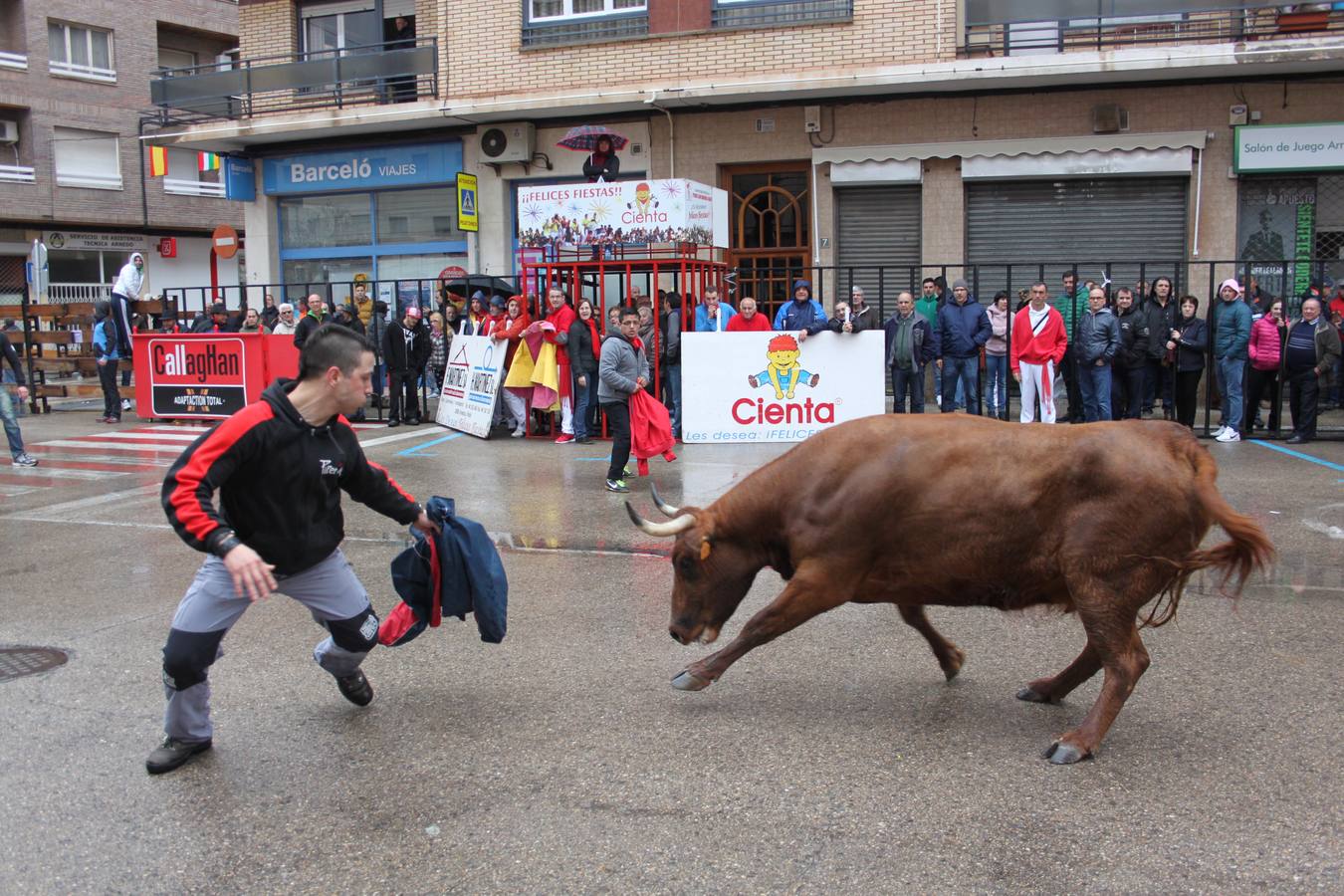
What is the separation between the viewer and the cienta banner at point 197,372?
Answer: 15711 millimetres

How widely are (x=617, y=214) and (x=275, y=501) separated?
9.30 meters

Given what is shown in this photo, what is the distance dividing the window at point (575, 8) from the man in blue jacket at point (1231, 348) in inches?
386

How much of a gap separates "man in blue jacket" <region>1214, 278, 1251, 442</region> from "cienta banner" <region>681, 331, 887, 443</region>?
3679mm

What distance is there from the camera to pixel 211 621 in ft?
14.4

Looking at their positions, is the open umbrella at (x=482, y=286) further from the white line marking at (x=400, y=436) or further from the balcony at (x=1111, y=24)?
the balcony at (x=1111, y=24)

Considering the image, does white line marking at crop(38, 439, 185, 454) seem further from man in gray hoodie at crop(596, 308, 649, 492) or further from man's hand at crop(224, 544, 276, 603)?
man's hand at crop(224, 544, 276, 603)

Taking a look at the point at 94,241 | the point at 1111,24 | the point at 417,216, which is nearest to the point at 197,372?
the point at 417,216

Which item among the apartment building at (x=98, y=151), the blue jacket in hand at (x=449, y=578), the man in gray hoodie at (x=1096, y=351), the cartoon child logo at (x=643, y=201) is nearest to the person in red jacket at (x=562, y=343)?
the cartoon child logo at (x=643, y=201)

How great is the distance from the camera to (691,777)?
4258 millimetres

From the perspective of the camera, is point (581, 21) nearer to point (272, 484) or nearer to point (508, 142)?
point (508, 142)

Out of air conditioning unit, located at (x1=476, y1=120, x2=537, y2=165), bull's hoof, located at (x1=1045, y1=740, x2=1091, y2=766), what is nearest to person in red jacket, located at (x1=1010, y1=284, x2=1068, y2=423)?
bull's hoof, located at (x1=1045, y1=740, x2=1091, y2=766)

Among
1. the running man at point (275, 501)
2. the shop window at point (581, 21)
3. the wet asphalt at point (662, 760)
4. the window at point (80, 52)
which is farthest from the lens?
the window at point (80, 52)

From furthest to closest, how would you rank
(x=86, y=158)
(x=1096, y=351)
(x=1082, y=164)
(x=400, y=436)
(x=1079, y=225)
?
(x=86, y=158)
(x=1079, y=225)
(x=1082, y=164)
(x=400, y=436)
(x=1096, y=351)

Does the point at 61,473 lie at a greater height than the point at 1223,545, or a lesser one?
lesser
